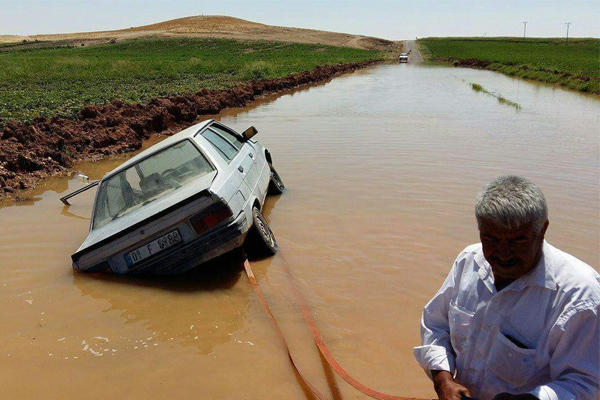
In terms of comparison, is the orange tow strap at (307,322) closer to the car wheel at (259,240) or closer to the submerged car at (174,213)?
the car wheel at (259,240)

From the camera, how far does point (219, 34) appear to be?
106312mm

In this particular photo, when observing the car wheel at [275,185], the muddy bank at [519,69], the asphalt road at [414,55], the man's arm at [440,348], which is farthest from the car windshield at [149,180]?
the asphalt road at [414,55]

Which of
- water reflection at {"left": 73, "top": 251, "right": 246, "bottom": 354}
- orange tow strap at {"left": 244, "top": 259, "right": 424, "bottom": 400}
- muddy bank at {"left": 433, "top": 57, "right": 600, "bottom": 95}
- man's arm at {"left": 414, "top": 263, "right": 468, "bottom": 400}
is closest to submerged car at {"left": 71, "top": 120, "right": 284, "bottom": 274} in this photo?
water reflection at {"left": 73, "top": 251, "right": 246, "bottom": 354}

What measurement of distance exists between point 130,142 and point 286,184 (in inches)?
217

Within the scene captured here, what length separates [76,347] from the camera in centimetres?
438

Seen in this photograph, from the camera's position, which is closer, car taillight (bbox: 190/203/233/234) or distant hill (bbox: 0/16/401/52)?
car taillight (bbox: 190/203/233/234)

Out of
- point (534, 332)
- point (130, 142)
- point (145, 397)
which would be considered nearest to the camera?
point (534, 332)

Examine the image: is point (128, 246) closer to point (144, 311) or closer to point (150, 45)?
point (144, 311)

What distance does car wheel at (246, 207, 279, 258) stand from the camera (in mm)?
6016

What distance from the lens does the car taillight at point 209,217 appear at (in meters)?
5.16

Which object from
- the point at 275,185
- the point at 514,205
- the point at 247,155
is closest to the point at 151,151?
the point at 247,155

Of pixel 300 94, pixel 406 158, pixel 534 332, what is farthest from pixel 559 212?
pixel 300 94

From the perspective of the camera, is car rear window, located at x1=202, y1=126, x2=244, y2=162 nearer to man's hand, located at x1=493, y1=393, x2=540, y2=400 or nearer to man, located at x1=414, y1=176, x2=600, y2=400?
man, located at x1=414, y1=176, x2=600, y2=400

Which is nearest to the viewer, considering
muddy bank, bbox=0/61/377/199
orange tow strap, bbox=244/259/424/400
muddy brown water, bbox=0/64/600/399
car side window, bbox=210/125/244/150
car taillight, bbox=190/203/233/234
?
orange tow strap, bbox=244/259/424/400
